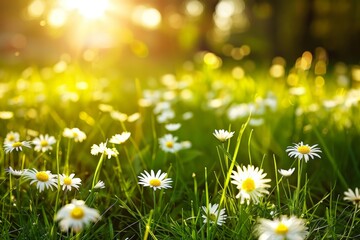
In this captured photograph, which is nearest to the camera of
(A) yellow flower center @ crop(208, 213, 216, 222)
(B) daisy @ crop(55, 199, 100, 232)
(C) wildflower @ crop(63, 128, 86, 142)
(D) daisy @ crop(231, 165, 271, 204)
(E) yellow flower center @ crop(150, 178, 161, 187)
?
(B) daisy @ crop(55, 199, 100, 232)

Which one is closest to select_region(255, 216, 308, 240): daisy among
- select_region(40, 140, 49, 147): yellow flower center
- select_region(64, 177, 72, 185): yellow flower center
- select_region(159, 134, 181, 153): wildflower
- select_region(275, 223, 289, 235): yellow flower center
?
select_region(275, 223, 289, 235): yellow flower center

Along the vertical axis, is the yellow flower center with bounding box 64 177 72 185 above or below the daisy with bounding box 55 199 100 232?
above

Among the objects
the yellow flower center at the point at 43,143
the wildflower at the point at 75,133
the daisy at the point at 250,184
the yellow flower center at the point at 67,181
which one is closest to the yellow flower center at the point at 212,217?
the daisy at the point at 250,184

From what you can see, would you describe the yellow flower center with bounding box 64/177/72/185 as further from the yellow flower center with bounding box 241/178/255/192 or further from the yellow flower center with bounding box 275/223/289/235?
the yellow flower center with bounding box 275/223/289/235

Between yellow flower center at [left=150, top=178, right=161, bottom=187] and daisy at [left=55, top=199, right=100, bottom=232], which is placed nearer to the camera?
daisy at [left=55, top=199, right=100, bottom=232]

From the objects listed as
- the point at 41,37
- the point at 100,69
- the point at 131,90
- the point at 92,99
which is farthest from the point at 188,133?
the point at 41,37

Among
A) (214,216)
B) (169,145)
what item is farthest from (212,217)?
(169,145)

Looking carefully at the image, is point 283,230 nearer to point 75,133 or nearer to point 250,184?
point 250,184

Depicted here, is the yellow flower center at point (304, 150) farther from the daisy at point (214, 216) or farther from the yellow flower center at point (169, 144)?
the yellow flower center at point (169, 144)
